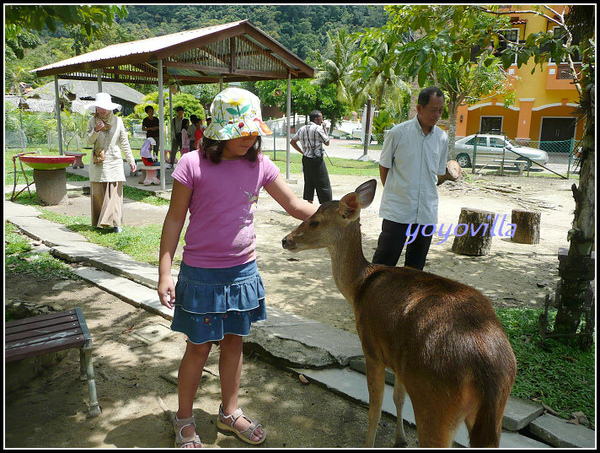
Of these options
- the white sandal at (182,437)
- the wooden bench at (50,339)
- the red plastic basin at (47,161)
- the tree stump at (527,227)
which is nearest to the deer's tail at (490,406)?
the white sandal at (182,437)

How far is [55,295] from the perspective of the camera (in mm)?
5363

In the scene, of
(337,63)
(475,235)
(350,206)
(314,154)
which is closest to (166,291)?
(350,206)

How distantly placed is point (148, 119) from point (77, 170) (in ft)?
10.8

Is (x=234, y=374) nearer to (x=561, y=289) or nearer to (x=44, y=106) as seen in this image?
(x=561, y=289)

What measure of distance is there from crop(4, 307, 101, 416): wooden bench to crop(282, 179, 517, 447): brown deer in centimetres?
181

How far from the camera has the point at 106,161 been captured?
7.67 m

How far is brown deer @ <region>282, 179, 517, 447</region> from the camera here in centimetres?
218

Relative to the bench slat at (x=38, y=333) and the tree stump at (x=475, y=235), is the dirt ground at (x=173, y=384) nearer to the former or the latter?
the tree stump at (x=475, y=235)

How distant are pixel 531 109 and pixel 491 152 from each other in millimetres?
9987

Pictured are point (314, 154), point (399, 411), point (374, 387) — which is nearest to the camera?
point (374, 387)

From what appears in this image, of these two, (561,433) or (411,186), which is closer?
(561,433)

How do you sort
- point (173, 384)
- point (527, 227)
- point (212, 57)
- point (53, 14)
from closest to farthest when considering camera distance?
point (173, 384), point (53, 14), point (527, 227), point (212, 57)

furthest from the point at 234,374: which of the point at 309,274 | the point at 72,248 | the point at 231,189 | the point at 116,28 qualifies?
the point at 116,28

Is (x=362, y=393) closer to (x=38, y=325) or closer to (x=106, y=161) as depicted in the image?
(x=38, y=325)
